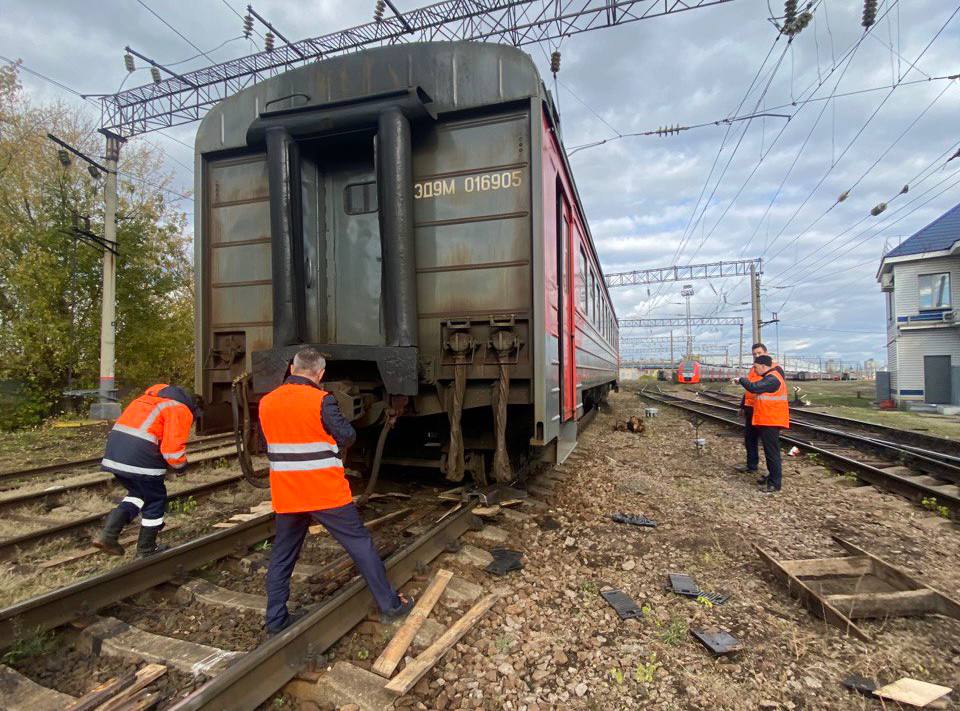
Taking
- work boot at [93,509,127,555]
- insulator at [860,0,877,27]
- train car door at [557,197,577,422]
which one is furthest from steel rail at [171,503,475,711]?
insulator at [860,0,877,27]

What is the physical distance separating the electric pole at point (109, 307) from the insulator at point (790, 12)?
1530cm

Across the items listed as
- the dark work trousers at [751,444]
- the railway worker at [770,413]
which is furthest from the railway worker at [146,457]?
the dark work trousers at [751,444]

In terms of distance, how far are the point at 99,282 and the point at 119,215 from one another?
7.81ft

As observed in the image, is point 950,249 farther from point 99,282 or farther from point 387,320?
point 99,282

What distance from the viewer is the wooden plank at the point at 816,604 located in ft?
9.76

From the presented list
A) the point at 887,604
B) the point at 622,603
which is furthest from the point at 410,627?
the point at 887,604

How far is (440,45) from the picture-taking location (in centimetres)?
431

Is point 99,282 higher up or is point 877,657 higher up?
point 99,282

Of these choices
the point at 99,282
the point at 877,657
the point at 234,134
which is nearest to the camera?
the point at 877,657

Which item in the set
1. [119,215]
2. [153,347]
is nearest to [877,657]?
[153,347]

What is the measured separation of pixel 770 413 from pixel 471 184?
4965 mm

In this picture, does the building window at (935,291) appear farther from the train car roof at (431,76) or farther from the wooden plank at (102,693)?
the wooden plank at (102,693)

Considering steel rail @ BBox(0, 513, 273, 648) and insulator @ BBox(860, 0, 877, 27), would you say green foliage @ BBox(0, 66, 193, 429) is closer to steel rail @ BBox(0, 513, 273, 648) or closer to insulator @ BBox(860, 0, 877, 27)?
steel rail @ BBox(0, 513, 273, 648)

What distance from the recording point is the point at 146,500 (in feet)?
13.1
